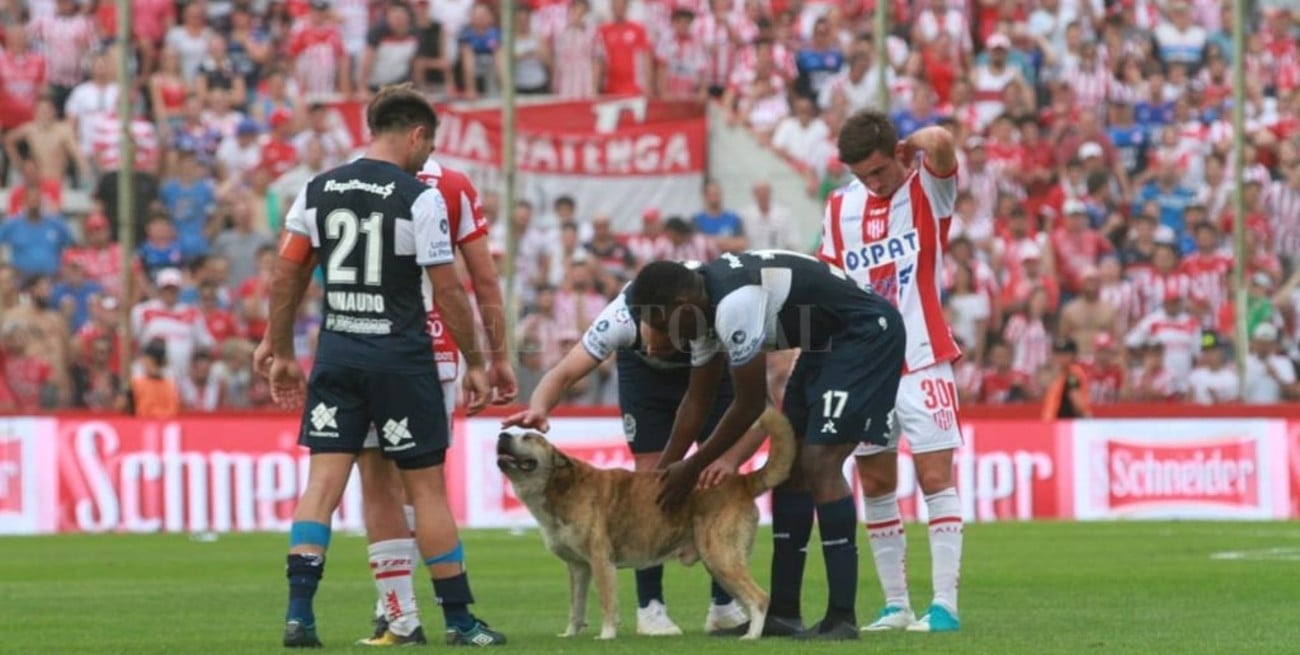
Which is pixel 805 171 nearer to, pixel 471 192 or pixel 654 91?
pixel 654 91

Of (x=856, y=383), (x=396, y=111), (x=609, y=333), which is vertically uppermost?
(x=396, y=111)

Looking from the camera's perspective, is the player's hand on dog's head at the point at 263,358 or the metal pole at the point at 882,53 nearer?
the player's hand on dog's head at the point at 263,358

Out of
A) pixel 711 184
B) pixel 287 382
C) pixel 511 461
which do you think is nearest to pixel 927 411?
pixel 511 461

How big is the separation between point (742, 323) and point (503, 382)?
3.84 feet

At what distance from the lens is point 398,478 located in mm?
11805

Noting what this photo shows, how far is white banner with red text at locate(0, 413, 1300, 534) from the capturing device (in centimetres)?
2386

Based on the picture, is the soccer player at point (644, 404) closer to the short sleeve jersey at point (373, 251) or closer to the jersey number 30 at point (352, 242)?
the short sleeve jersey at point (373, 251)

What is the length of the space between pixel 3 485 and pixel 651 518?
13597 millimetres

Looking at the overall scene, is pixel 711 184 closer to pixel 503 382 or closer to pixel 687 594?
pixel 687 594

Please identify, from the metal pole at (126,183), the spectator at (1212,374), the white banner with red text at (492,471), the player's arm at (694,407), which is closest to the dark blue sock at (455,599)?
the player's arm at (694,407)

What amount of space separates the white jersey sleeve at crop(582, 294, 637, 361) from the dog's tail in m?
0.71

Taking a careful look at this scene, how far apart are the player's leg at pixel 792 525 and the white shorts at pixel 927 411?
53cm

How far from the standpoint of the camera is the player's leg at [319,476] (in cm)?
1086

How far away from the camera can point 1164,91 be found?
29.3 meters
